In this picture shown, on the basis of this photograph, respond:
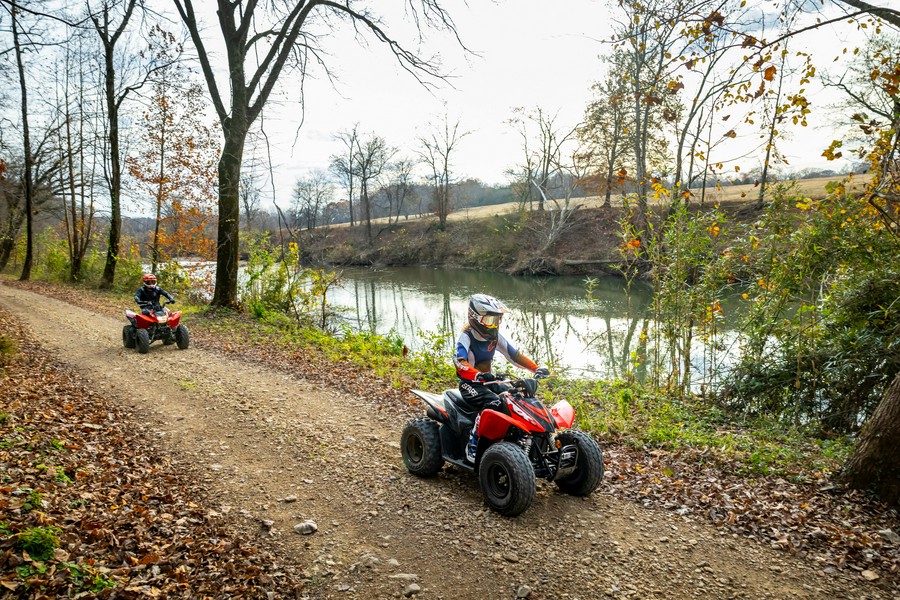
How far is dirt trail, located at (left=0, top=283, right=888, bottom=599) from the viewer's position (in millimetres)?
3322

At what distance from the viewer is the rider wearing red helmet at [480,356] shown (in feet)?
14.4

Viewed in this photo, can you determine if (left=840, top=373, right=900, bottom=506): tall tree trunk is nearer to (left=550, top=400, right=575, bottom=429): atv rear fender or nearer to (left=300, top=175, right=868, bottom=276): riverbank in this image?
(left=550, top=400, right=575, bottom=429): atv rear fender

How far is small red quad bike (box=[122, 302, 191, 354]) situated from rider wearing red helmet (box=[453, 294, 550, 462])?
7.72 m

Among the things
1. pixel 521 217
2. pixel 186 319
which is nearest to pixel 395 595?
pixel 186 319

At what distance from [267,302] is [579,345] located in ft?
29.0

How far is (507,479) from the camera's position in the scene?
4.15m

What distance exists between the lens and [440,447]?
473cm

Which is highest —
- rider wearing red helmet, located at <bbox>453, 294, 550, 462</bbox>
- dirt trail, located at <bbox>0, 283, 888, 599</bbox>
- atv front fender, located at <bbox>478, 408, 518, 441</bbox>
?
rider wearing red helmet, located at <bbox>453, 294, 550, 462</bbox>

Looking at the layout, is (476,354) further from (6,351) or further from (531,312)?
(531,312)

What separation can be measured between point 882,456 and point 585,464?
2385mm

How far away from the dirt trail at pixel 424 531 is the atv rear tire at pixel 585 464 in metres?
0.14

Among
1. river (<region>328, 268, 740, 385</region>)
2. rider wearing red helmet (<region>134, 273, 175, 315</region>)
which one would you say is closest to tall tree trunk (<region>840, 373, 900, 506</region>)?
river (<region>328, 268, 740, 385</region>)

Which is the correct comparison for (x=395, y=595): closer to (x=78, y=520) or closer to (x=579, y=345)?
(x=78, y=520)

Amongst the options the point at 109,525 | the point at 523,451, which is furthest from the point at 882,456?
the point at 109,525
